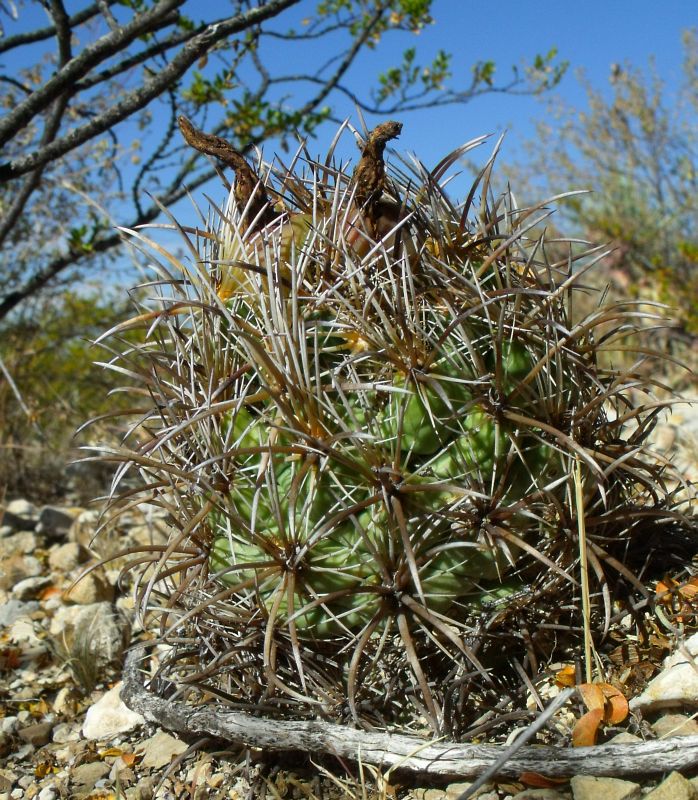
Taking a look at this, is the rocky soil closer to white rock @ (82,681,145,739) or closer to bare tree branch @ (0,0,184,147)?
white rock @ (82,681,145,739)

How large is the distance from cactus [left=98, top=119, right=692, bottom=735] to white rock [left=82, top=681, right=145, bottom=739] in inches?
17.5

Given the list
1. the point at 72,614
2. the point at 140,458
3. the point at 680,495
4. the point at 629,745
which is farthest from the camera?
the point at 680,495

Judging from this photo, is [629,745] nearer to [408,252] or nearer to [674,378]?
[408,252]

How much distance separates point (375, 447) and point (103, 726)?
123 cm

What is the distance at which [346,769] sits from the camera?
4.98 ft

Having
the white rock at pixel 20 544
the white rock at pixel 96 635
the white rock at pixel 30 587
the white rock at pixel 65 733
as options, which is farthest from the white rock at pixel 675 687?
the white rock at pixel 20 544

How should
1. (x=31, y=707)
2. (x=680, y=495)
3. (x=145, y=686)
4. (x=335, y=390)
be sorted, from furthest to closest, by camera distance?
1. (x=680, y=495)
2. (x=31, y=707)
3. (x=145, y=686)
4. (x=335, y=390)

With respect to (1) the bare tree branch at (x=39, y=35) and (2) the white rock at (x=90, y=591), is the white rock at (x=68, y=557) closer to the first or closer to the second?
(2) the white rock at (x=90, y=591)

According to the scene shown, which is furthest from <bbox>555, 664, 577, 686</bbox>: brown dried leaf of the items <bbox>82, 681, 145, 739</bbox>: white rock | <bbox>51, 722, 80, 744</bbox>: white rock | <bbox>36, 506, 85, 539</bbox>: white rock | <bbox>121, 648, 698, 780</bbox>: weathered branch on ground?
<bbox>36, 506, 85, 539</bbox>: white rock

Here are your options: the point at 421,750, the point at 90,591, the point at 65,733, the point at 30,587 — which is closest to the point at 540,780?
the point at 421,750

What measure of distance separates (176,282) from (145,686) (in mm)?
1028

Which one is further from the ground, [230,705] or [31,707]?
[230,705]

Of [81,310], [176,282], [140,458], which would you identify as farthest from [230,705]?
[81,310]

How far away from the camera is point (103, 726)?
7.07 feet
